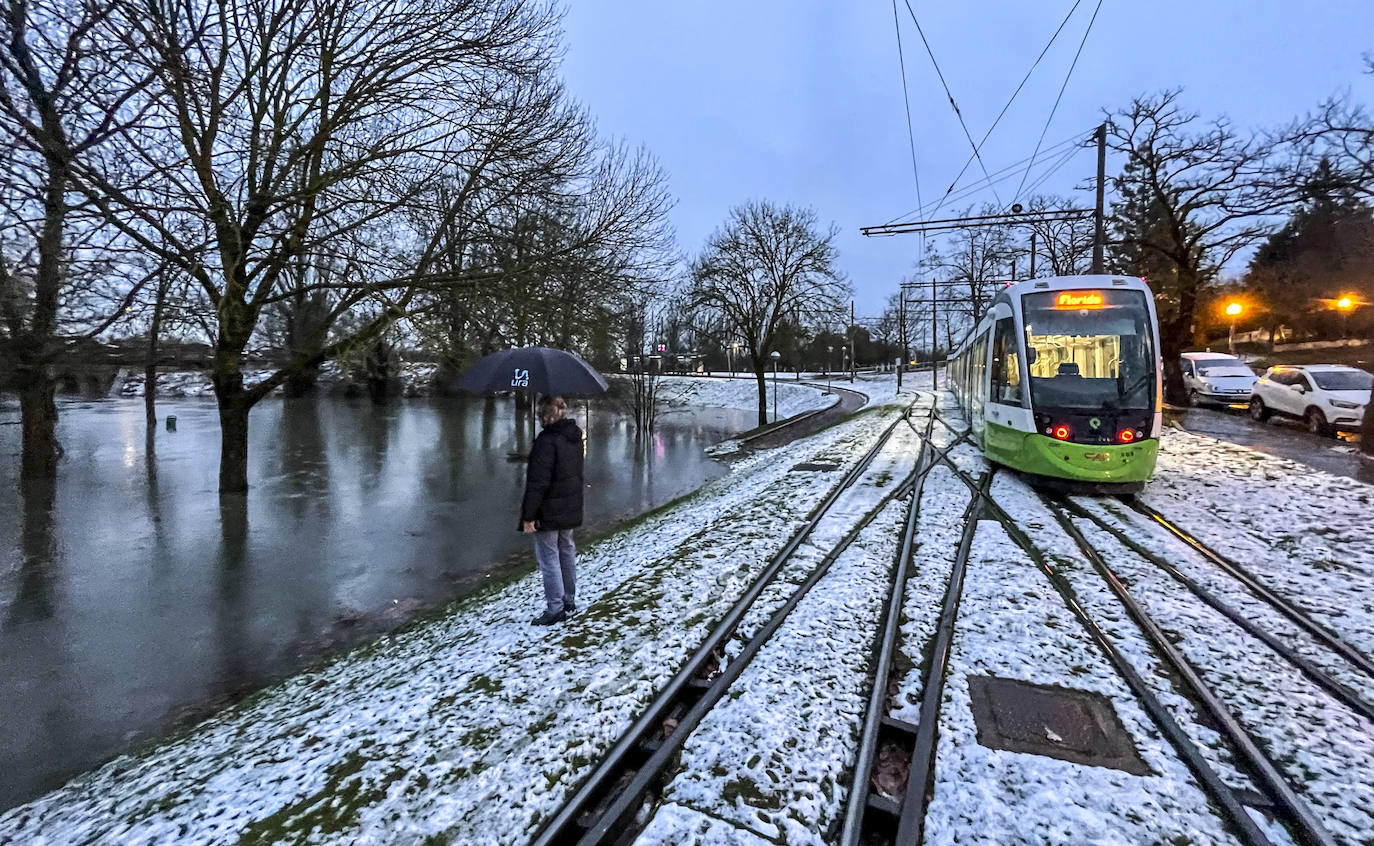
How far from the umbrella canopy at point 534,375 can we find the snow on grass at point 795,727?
3019 mm

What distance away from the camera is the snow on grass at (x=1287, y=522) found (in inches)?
217

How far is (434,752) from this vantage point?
366 cm

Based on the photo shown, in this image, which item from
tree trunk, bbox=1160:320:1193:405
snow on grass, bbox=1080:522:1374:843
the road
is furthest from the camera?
tree trunk, bbox=1160:320:1193:405

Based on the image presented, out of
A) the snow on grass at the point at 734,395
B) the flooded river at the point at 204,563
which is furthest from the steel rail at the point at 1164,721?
the snow on grass at the point at 734,395

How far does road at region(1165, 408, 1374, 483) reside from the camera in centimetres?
1090

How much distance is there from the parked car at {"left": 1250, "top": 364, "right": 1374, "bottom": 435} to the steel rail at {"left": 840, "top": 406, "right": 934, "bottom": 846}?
47.1ft

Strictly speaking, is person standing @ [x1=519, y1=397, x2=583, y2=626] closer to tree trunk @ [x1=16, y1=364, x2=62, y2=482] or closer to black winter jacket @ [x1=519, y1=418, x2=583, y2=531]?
black winter jacket @ [x1=519, y1=418, x2=583, y2=531]

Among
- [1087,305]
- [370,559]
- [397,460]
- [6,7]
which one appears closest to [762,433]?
[397,460]

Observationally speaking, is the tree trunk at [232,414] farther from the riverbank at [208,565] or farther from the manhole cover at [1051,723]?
the manhole cover at [1051,723]

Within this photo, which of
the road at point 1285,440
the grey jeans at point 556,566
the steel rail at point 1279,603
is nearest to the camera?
the steel rail at point 1279,603

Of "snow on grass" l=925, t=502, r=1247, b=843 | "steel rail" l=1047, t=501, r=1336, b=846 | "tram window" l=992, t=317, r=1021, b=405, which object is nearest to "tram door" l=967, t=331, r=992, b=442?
"tram window" l=992, t=317, r=1021, b=405

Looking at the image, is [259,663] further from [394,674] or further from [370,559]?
[370,559]

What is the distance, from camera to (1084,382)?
29.7ft

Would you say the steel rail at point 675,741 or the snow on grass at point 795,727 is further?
the snow on grass at point 795,727
